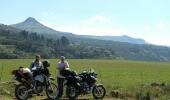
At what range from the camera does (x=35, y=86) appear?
19.6m

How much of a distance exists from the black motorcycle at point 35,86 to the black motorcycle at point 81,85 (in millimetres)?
746

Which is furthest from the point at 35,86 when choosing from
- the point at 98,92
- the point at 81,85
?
the point at 98,92

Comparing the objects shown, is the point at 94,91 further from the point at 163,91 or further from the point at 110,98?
the point at 163,91

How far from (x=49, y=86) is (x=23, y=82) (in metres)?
1.38

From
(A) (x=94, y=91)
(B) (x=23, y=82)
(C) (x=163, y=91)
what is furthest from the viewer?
(C) (x=163, y=91)

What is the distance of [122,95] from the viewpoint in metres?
21.5

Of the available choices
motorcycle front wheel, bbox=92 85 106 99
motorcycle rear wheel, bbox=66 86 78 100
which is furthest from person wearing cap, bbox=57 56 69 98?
motorcycle front wheel, bbox=92 85 106 99

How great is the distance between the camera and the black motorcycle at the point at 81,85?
19938 millimetres

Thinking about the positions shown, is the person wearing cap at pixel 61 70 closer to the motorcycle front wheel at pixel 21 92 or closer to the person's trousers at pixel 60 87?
the person's trousers at pixel 60 87

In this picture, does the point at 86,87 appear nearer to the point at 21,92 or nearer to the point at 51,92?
the point at 51,92

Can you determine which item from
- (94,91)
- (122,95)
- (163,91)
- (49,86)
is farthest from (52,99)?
(163,91)

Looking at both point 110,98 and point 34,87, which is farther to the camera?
point 110,98

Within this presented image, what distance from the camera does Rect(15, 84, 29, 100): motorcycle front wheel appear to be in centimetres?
1883

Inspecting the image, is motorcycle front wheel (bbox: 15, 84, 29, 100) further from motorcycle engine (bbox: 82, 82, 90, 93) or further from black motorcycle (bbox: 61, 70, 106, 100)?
motorcycle engine (bbox: 82, 82, 90, 93)
